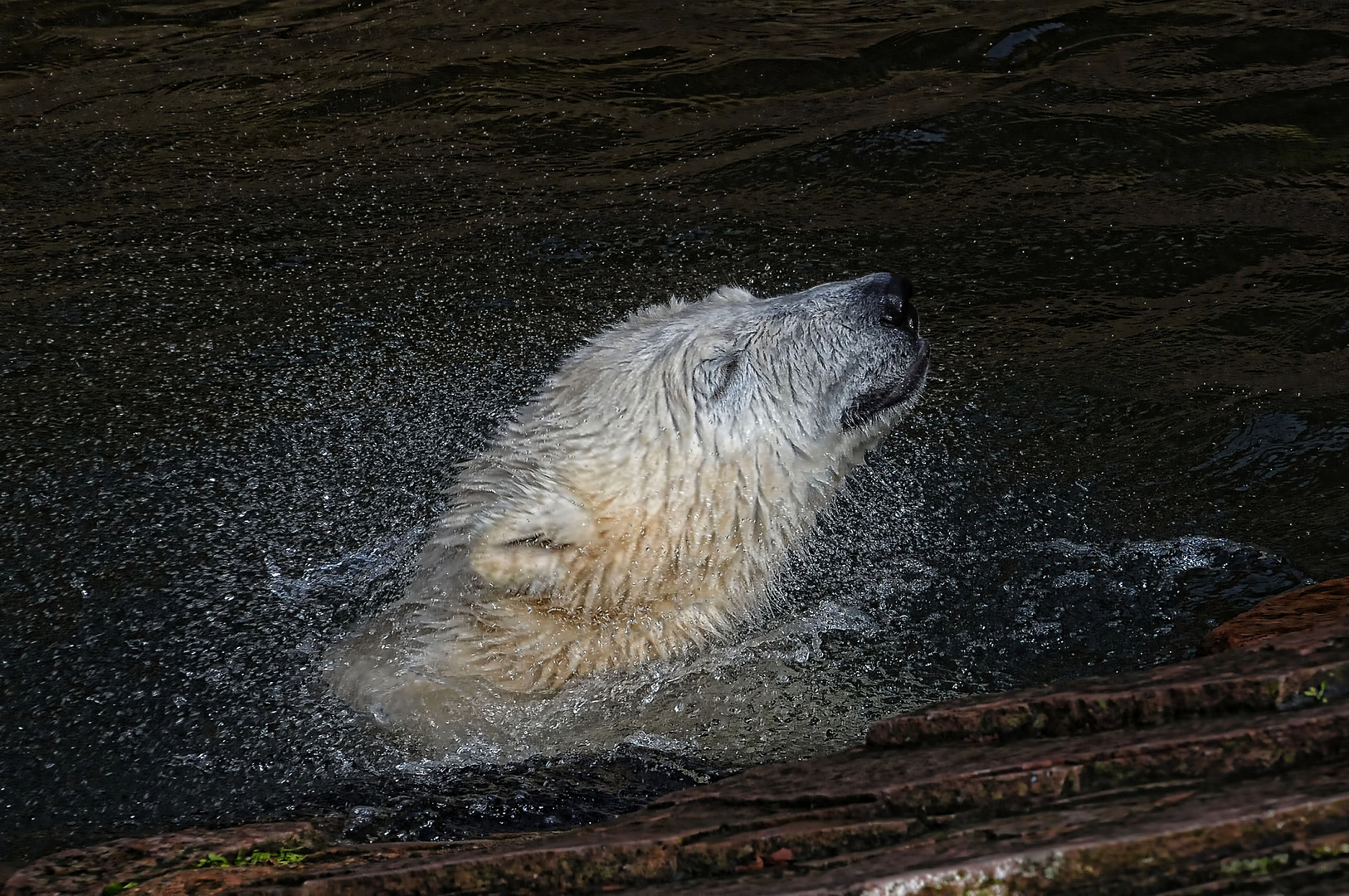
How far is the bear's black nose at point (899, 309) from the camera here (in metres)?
3.39

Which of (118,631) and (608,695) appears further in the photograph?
(118,631)

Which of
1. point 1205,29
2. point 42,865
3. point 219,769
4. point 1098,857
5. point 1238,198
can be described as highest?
point 1205,29

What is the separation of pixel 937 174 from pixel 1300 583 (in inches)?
119

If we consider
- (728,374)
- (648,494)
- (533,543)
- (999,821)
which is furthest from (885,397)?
(999,821)

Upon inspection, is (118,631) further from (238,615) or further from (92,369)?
(92,369)

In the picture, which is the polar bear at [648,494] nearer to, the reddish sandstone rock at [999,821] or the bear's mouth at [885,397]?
the bear's mouth at [885,397]

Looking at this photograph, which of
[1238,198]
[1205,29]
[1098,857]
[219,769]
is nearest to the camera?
[1098,857]

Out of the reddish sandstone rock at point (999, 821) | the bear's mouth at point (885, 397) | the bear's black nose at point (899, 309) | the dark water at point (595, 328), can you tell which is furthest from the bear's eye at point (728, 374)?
the reddish sandstone rock at point (999, 821)

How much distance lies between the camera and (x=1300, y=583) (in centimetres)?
355

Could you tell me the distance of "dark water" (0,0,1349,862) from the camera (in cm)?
325

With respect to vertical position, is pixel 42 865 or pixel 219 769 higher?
pixel 42 865

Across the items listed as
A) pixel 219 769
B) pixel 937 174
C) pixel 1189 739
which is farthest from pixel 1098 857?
pixel 937 174

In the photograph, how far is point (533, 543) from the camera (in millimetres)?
2938

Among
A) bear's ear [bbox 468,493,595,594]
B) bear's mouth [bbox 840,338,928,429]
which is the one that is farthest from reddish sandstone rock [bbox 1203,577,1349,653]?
bear's ear [bbox 468,493,595,594]
